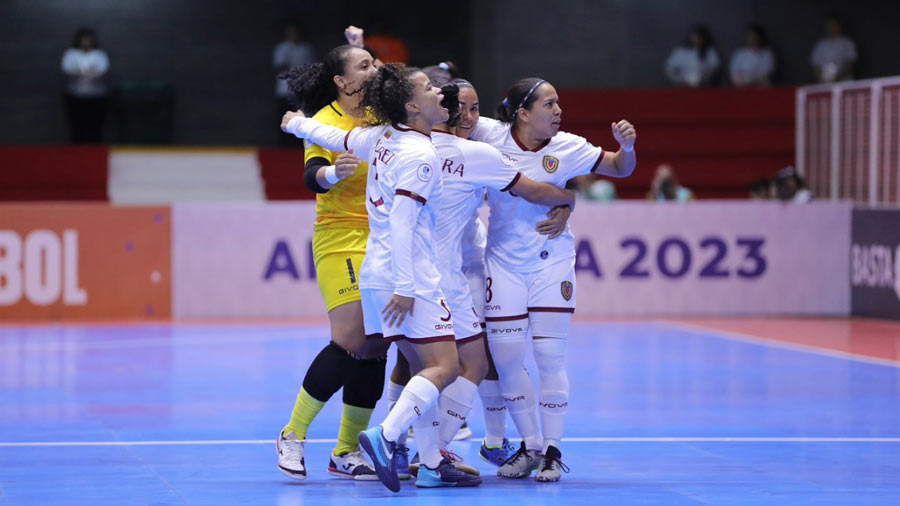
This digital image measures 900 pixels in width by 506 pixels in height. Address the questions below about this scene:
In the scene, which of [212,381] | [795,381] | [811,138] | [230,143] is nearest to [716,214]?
[811,138]

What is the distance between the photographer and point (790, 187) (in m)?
15.2

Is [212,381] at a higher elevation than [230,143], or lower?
lower

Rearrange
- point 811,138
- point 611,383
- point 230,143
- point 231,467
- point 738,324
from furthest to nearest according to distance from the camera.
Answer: point 230,143
point 811,138
point 738,324
point 611,383
point 231,467

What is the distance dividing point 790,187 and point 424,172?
1067cm

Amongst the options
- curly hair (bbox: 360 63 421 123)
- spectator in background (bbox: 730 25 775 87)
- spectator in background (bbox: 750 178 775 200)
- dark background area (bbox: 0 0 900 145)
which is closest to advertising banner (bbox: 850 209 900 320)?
spectator in background (bbox: 750 178 775 200)

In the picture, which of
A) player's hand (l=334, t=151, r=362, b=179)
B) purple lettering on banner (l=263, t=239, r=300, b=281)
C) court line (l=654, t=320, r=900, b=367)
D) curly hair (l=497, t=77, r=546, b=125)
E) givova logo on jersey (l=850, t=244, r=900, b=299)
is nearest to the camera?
player's hand (l=334, t=151, r=362, b=179)

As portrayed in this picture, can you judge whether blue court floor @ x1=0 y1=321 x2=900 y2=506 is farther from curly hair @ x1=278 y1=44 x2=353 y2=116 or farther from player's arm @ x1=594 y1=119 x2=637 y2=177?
curly hair @ x1=278 y1=44 x2=353 y2=116

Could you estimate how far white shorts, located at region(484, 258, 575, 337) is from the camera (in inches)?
237

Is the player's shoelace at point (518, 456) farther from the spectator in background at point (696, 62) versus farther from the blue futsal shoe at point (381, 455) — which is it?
the spectator in background at point (696, 62)

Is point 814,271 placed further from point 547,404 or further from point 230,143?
point 230,143

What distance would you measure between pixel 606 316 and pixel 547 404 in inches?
342

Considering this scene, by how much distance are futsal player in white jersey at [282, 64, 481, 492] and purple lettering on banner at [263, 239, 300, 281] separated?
8514 millimetres

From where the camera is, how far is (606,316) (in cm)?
1462

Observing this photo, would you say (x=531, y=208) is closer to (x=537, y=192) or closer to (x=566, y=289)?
(x=537, y=192)
